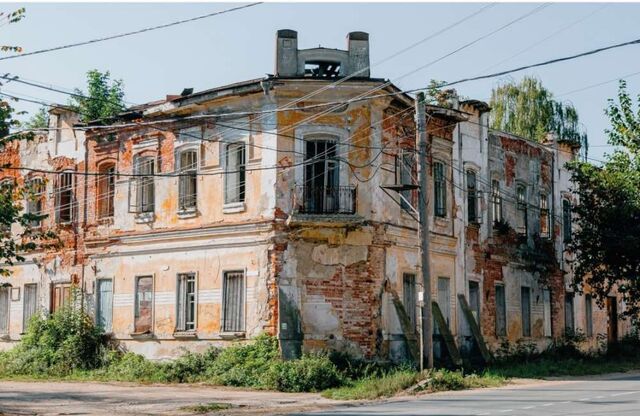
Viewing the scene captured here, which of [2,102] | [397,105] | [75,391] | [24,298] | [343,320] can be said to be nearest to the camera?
[2,102]

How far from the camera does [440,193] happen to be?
28.7m

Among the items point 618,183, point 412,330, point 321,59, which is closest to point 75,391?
point 412,330

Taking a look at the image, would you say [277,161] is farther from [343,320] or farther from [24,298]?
[24,298]

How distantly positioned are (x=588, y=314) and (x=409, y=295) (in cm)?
1371

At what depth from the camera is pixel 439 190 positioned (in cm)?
2864

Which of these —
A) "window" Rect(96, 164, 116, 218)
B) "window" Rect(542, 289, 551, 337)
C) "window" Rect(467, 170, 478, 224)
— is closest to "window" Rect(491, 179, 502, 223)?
"window" Rect(467, 170, 478, 224)

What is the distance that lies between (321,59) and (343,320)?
7212 mm

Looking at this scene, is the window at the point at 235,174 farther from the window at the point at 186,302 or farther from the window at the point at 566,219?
the window at the point at 566,219

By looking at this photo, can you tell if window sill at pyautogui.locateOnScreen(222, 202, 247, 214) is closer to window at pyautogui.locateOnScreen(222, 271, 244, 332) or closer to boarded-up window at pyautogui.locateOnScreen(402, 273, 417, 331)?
window at pyautogui.locateOnScreen(222, 271, 244, 332)

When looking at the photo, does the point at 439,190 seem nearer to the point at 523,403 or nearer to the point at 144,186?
the point at 144,186

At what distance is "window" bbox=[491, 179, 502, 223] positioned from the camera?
31797 mm

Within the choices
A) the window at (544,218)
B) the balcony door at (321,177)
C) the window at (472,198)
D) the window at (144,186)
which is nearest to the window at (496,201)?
the window at (472,198)

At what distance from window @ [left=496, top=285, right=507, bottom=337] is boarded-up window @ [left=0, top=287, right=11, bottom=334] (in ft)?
55.4

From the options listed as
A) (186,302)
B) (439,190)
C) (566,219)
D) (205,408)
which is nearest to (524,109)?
(566,219)
